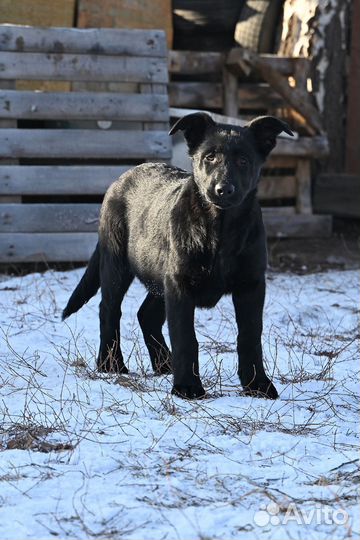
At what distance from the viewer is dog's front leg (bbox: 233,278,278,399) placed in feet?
17.2

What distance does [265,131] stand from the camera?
17.9 feet

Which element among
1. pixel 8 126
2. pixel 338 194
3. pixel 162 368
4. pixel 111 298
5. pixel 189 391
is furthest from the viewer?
pixel 338 194

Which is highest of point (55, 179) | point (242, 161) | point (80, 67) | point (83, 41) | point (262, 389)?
point (83, 41)

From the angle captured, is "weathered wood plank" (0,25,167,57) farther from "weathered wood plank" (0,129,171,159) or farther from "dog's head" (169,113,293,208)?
"dog's head" (169,113,293,208)

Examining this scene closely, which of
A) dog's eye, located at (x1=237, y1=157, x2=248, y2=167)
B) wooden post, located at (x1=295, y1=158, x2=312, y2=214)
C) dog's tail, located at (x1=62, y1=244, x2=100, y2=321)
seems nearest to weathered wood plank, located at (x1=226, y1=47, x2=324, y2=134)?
wooden post, located at (x1=295, y1=158, x2=312, y2=214)

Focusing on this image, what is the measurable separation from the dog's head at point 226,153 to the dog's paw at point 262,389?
0.99 meters

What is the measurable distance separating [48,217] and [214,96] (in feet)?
9.53

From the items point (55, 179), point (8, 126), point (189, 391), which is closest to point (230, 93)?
point (55, 179)

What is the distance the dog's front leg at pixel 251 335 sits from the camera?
5242 mm

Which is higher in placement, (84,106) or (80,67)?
(80,67)

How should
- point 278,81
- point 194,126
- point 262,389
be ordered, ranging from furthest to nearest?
point 278,81
point 194,126
point 262,389

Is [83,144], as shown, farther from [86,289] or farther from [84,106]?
[86,289]

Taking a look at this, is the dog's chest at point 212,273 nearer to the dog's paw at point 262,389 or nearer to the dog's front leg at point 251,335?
the dog's front leg at point 251,335

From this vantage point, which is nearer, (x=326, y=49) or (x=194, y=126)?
Answer: (x=194, y=126)
